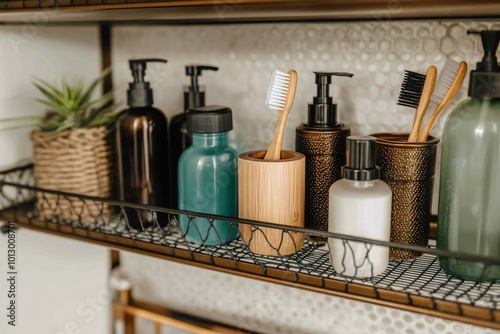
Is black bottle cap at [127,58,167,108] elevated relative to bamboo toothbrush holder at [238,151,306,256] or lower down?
elevated

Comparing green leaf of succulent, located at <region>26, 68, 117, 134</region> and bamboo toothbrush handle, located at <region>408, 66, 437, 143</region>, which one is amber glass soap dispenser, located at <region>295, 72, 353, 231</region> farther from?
green leaf of succulent, located at <region>26, 68, 117, 134</region>

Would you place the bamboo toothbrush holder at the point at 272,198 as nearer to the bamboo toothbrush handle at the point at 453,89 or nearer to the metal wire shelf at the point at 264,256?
Result: the metal wire shelf at the point at 264,256

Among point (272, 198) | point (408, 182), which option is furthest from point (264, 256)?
point (408, 182)

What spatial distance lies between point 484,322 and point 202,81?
0.53 metres

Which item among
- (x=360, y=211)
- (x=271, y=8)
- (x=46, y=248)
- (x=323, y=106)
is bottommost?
(x=46, y=248)

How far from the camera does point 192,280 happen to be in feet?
3.04

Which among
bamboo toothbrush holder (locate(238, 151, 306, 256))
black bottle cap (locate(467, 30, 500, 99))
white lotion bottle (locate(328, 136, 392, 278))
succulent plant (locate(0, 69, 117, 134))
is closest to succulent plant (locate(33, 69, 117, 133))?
succulent plant (locate(0, 69, 117, 134))

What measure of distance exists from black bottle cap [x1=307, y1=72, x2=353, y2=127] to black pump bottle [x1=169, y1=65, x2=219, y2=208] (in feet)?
0.56

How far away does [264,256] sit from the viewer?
2.05 ft

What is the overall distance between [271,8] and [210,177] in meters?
0.22

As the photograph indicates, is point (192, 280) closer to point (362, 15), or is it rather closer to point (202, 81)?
point (202, 81)

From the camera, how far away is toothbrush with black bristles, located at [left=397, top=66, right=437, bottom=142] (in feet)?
1.89

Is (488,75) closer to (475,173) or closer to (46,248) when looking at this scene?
(475,173)

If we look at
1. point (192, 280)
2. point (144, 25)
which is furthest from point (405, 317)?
point (144, 25)
